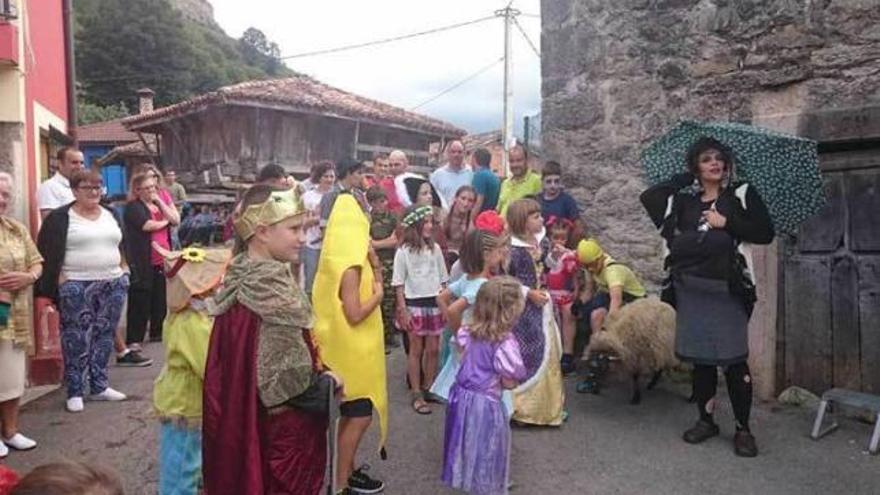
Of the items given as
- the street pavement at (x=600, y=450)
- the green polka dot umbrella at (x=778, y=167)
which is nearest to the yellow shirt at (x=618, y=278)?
the street pavement at (x=600, y=450)

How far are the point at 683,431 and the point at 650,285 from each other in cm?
160

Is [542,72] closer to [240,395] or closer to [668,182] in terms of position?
[668,182]

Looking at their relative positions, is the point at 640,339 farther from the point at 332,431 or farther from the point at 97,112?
the point at 97,112

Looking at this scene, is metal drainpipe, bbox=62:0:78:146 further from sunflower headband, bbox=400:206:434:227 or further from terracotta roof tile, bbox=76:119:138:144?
terracotta roof tile, bbox=76:119:138:144

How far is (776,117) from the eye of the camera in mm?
5250

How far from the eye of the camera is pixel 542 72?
23.0 feet

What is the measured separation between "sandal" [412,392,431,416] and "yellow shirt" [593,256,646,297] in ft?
5.58

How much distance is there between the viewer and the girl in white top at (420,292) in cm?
546

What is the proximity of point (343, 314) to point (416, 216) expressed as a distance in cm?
218

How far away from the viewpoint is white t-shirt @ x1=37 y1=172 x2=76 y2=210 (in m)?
5.79

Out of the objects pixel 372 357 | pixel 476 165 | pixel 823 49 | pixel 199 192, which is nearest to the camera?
pixel 372 357

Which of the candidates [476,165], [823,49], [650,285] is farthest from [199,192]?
[823,49]

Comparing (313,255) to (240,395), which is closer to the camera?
(240,395)

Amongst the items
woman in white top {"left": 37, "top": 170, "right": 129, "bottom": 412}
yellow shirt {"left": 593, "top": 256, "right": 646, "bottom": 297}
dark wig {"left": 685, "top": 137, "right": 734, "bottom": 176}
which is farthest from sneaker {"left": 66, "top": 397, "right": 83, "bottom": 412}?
dark wig {"left": 685, "top": 137, "right": 734, "bottom": 176}
